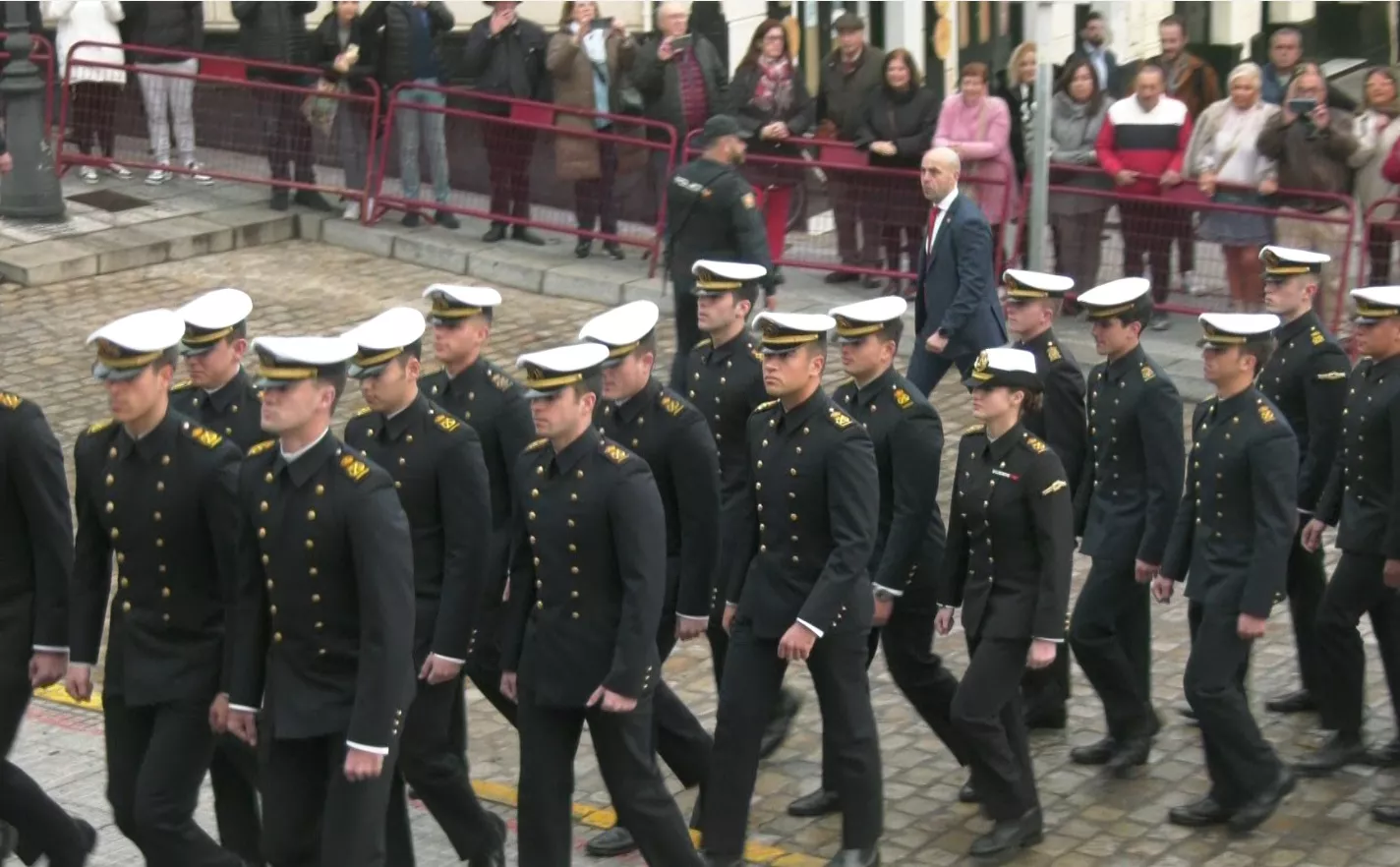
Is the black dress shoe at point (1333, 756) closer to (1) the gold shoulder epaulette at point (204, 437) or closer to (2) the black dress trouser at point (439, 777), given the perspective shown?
(2) the black dress trouser at point (439, 777)

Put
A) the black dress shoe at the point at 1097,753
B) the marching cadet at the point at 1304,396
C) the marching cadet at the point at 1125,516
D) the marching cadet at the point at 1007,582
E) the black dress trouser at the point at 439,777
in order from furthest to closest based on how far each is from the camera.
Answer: the marching cadet at the point at 1304,396, the black dress shoe at the point at 1097,753, the marching cadet at the point at 1125,516, the marching cadet at the point at 1007,582, the black dress trouser at the point at 439,777

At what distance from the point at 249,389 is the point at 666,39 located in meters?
8.73

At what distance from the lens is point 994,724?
845cm

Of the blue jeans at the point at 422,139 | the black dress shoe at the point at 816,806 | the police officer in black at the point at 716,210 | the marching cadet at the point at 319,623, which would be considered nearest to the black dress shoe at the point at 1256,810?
the black dress shoe at the point at 816,806

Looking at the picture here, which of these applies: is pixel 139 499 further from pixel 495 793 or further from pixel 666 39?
pixel 666 39

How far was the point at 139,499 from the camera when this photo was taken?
24.8 feet

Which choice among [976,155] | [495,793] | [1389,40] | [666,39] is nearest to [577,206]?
[666,39]

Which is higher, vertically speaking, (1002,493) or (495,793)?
(1002,493)

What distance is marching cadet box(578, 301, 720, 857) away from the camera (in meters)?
8.49

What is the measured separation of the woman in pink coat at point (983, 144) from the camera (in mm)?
16016

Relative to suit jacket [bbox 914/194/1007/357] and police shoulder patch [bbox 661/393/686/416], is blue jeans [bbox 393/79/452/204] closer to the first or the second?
suit jacket [bbox 914/194/1007/357]

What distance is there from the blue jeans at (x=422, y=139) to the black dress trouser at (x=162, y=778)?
10554 millimetres

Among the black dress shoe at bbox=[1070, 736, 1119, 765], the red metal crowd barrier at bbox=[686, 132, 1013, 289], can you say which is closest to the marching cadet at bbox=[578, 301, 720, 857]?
the black dress shoe at bbox=[1070, 736, 1119, 765]

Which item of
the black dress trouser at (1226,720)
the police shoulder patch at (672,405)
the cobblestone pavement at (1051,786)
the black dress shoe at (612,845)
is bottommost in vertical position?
the cobblestone pavement at (1051,786)
